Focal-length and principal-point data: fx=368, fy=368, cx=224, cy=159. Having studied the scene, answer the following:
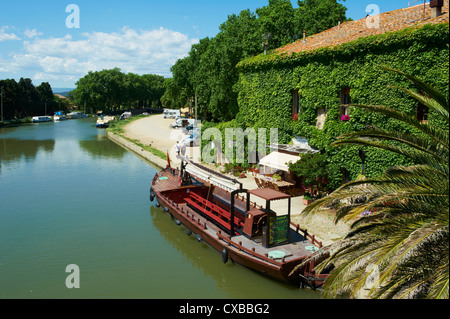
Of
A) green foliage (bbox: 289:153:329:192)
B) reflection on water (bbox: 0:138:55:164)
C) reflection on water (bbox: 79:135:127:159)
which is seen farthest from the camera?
reflection on water (bbox: 79:135:127:159)

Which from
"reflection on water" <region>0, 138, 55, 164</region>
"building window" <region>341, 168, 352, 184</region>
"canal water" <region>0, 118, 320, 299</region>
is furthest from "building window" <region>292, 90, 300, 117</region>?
"reflection on water" <region>0, 138, 55, 164</region>

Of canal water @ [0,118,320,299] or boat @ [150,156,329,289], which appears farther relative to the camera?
canal water @ [0,118,320,299]

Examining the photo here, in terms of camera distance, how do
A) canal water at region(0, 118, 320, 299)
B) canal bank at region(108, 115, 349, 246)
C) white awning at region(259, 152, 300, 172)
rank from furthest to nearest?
white awning at region(259, 152, 300, 172), canal bank at region(108, 115, 349, 246), canal water at region(0, 118, 320, 299)

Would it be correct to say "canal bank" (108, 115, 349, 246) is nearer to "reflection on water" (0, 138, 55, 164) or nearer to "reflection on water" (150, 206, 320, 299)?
"reflection on water" (150, 206, 320, 299)

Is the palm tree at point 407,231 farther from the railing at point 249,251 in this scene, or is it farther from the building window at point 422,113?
the building window at point 422,113

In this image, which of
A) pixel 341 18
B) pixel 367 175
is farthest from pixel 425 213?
pixel 341 18

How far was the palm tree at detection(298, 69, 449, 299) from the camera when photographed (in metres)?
6.61

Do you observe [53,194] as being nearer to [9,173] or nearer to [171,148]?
[9,173]

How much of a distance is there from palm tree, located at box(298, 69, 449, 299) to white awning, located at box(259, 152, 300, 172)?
14289mm

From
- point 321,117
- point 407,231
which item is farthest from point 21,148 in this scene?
point 407,231

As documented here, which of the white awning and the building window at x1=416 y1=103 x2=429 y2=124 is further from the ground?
the building window at x1=416 y1=103 x2=429 y2=124

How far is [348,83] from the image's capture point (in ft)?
66.6

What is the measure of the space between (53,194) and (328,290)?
23148 millimetres

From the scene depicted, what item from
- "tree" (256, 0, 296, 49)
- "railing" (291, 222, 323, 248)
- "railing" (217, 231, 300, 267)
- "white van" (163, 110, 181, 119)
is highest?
"tree" (256, 0, 296, 49)
